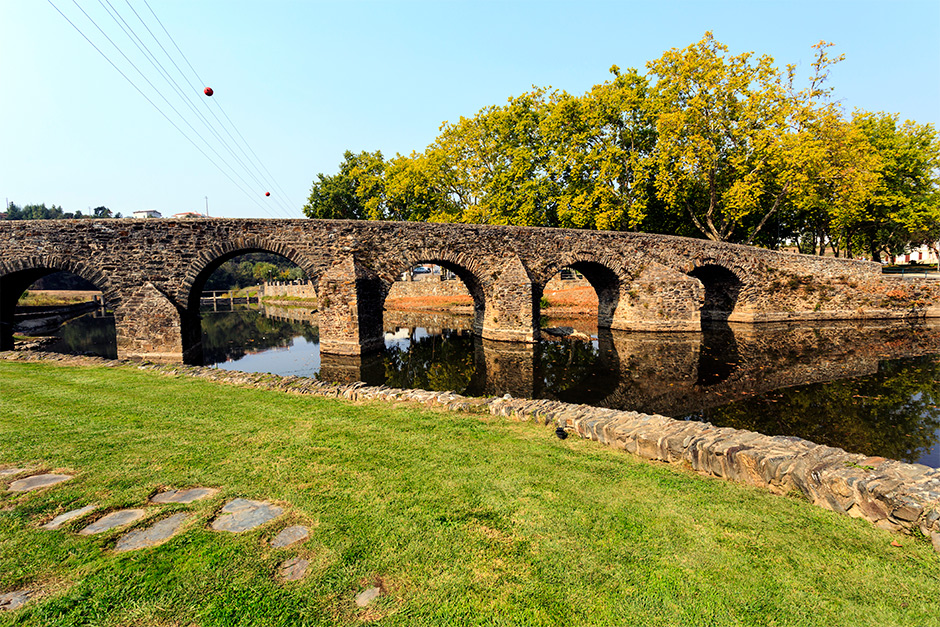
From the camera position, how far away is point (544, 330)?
23.6 m

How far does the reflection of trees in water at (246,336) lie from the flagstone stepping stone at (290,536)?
17247 millimetres

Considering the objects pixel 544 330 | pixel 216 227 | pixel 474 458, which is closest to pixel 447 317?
pixel 544 330

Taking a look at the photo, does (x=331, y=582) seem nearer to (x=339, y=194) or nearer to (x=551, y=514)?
(x=551, y=514)

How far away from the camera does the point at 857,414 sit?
9.12 m

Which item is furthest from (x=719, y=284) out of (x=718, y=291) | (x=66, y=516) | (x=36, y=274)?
(x=36, y=274)

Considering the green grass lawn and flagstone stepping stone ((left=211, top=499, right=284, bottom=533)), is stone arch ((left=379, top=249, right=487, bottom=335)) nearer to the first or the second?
the green grass lawn

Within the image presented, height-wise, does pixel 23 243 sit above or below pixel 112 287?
above

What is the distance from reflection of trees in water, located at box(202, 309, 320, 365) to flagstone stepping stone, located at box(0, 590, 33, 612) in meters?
17.3

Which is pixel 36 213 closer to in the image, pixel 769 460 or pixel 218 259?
pixel 218 259

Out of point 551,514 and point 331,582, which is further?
point 551,514

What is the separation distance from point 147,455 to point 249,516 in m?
2.41

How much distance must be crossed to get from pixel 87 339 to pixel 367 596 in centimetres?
3354

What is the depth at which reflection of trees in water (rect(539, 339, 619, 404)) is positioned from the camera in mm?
11531

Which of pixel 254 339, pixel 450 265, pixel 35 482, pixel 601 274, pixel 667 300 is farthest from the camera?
pixel 254 339
